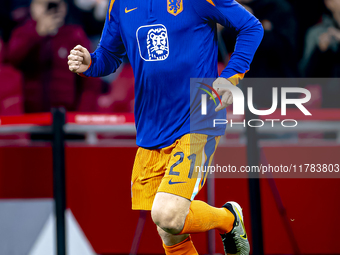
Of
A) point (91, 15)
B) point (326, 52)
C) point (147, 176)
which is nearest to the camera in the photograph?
point (147, 176)

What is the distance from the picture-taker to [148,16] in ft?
8.47

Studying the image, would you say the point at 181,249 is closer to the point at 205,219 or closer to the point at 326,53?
the point at 205,219

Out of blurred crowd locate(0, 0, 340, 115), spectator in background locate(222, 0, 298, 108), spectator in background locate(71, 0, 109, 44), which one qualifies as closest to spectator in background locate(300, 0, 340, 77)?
blurred crowd locate(0, 0, 340, 115)

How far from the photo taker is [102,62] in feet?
9.21

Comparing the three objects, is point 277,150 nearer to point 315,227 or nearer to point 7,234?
point 315,227

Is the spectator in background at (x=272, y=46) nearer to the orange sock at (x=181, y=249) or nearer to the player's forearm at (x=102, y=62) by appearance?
the player's forearm at (x=102, y=62)

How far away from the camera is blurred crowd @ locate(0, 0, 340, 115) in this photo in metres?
3.98

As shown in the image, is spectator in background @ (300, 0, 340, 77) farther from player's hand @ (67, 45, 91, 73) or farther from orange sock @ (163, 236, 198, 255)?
player's hand @ (67, 45, 91, 73)

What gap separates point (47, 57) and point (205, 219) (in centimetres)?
235

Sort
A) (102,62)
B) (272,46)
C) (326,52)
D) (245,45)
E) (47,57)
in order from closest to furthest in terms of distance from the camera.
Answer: (245,45) < (102,62) < (272,46) < (47,57) < (326,52)

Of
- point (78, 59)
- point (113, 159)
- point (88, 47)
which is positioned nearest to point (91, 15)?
point (88, 47)

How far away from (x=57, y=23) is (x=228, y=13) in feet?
7.42

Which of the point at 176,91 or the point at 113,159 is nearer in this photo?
the point at 176,91

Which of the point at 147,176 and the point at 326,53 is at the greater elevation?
the point at 326,53
